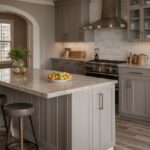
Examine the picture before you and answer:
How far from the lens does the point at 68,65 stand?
6824 millimetres

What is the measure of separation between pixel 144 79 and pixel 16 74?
2380 mm

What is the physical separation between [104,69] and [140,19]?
129cm

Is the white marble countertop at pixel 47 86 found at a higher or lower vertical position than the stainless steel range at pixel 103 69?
lower

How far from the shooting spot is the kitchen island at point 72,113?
311 centimetres

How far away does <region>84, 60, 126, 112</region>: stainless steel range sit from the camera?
562cm

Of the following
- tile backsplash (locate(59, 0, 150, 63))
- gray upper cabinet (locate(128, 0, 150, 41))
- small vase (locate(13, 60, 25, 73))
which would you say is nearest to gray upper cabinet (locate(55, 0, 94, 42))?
tile backsplash (locate(59, 0, 150, 63))

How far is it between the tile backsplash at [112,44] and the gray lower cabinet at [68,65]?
589 mm

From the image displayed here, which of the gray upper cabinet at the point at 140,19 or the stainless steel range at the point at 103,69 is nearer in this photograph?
the gray upper cabinet at the point at 140,19

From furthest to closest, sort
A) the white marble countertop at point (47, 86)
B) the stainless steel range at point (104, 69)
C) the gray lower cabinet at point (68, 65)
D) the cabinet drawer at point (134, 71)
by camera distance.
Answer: the gray lower cabinet at point (68, 65) < the stainless steel range at point (104, 69) < the cabinet drawer at point (134, 71) < the white marble countertop at point (47, 86)

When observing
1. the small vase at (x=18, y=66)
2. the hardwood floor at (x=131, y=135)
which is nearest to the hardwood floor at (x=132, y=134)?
the hardwood floor at (x=131, y=135)

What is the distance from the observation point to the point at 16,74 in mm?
4363

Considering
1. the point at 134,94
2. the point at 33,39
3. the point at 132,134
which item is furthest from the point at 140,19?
the point at 33,39

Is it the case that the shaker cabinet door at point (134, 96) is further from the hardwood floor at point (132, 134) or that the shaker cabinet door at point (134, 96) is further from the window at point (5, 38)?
the window at point (5, 38)

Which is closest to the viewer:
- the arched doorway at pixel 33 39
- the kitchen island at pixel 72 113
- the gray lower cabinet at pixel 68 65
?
the kitchen island at pixel 72 113
